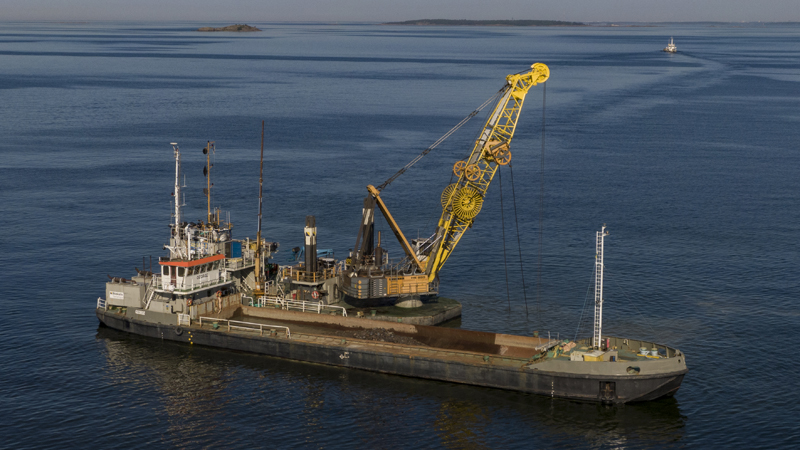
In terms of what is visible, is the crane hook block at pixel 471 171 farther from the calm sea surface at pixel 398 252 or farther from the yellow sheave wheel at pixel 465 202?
the calm sea surface at pixel 398 252

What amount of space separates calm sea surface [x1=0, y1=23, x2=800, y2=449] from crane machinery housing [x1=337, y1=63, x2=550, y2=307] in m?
5.11

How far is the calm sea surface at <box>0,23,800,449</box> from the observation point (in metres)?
49.9

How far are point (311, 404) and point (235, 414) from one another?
15.3 ft

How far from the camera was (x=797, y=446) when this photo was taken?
46.7 m

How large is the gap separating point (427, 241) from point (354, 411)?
23.6m

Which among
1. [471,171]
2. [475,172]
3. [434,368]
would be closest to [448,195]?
[471,171]

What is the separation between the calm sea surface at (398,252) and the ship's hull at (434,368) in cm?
77

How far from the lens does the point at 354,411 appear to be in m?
51.6

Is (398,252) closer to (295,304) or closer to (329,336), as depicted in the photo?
(295,304)

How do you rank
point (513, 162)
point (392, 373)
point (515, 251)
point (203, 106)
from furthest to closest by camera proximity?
point (203, 106) < point (513, 162) < point (515, 251) < point (392, 373)

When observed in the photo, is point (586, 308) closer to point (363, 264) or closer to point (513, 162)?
point (363, 264)

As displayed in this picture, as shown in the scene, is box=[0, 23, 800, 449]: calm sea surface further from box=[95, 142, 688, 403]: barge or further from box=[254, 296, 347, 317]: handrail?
box=[254, 296, 347, 317]: handrail

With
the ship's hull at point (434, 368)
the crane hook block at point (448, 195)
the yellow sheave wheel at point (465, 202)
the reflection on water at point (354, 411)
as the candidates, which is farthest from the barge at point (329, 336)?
the crane hook block at point (448, 195)

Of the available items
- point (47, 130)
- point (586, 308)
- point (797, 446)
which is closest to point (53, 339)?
point (586, 308)
